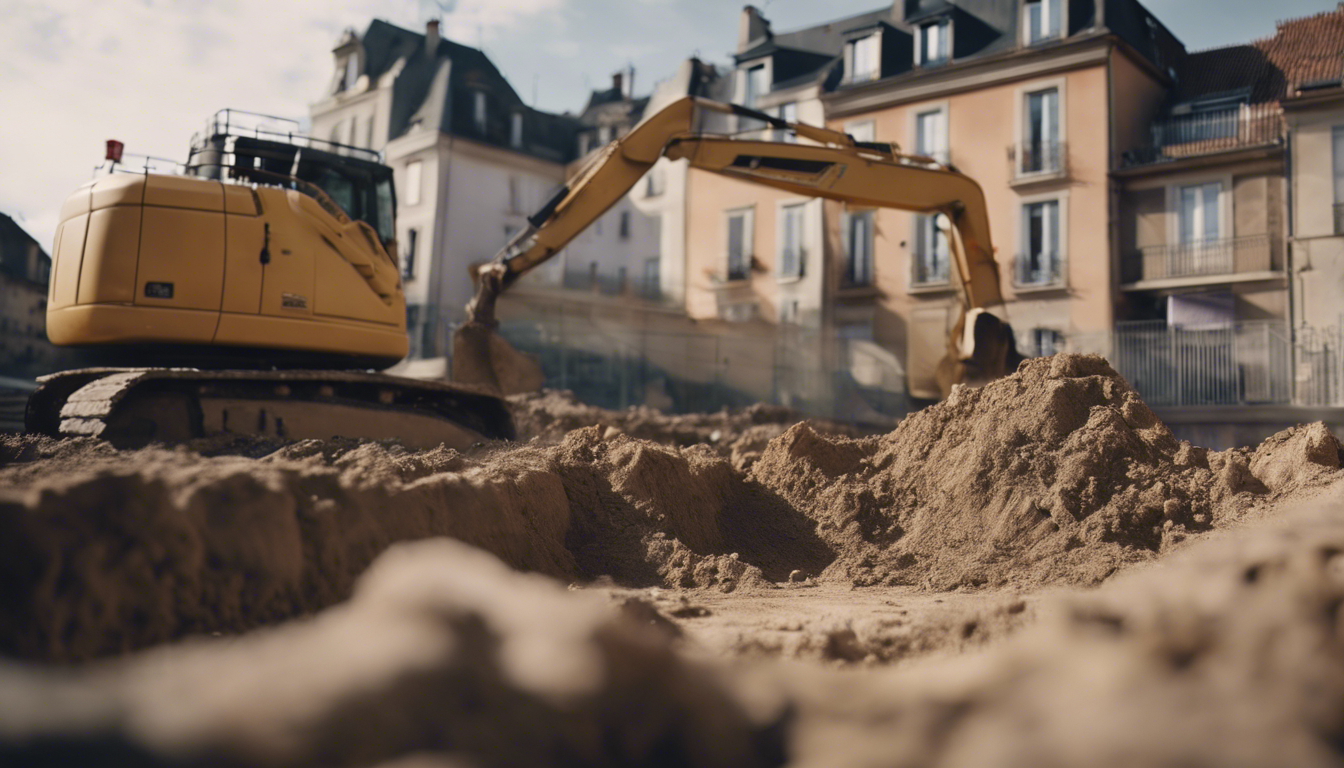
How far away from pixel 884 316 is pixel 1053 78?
7.23 m

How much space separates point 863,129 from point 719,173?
17033mm

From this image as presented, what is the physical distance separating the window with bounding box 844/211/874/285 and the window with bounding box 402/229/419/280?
564 inches

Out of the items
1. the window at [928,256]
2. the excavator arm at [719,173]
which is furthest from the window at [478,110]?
the excavator arm at [719,173]

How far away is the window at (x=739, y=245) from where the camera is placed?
31.5 m

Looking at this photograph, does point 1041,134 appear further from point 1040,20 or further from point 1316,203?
point 1316,203

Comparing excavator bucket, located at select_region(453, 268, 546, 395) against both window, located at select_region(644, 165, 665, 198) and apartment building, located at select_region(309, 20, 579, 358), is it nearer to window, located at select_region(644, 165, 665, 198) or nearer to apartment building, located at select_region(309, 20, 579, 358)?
apartment building, located at select_region(309, 20, 579, 358)

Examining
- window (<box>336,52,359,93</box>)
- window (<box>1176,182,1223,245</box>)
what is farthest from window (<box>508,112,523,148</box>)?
window (<box>1176,182,1223,245</box>)

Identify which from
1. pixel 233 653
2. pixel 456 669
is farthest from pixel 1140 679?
pixel 233 653

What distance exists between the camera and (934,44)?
91.9ft

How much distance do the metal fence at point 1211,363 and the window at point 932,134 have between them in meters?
7.67

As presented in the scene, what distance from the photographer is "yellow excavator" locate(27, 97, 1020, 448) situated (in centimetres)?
843

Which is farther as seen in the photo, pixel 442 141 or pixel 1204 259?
pixel 442 141

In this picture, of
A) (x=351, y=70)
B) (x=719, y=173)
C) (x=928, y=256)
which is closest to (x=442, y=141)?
(x=351, y=70)

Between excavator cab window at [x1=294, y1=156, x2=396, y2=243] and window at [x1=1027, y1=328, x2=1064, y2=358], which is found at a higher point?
window at [x1=1027, y1=328, x2=1064, y2=358]
